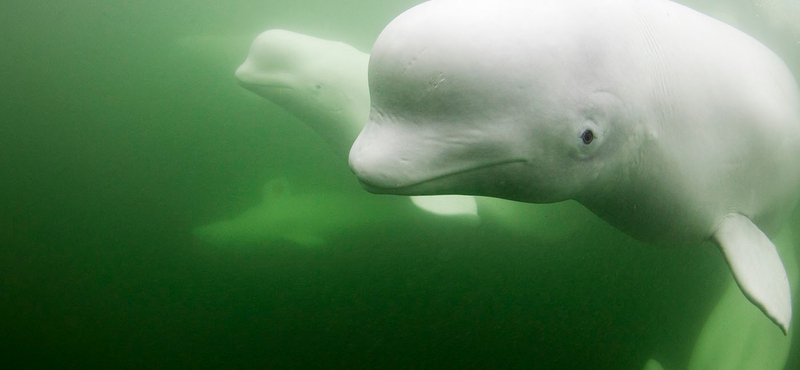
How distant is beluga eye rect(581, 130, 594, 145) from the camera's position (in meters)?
1.51

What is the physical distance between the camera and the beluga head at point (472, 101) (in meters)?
1.30

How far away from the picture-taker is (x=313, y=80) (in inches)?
126

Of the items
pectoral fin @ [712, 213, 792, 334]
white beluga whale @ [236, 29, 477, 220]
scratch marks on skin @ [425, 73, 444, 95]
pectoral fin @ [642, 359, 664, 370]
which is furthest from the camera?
white beluga whale @ [236, 29, 477, 220]

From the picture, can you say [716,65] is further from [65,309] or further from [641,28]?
[65,309]

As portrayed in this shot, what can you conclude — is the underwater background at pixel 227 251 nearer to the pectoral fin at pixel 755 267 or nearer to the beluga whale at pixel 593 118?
the pectoral fin at pixel 755 267

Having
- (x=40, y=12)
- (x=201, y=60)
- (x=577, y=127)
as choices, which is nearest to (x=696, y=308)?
(x=577, y=127)

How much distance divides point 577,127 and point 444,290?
4.34 feet

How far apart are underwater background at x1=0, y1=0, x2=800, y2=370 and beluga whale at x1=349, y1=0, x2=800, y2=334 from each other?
510mm

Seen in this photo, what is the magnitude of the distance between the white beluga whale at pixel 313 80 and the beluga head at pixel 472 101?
1.63 metres

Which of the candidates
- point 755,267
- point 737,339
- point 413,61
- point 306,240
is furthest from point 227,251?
point 737,339

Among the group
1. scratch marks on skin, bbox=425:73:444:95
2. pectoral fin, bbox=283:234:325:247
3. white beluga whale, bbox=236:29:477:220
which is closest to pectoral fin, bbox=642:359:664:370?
pectoral fin, bbox=283:234:325:247

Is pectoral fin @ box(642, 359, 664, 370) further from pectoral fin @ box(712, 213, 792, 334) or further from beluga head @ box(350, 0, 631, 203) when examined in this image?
beluga head @ box(350, 0, 631, 203)

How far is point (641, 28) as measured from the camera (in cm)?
178

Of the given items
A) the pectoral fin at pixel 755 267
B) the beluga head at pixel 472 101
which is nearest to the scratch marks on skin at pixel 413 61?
the beluga head at pixel 472 101
